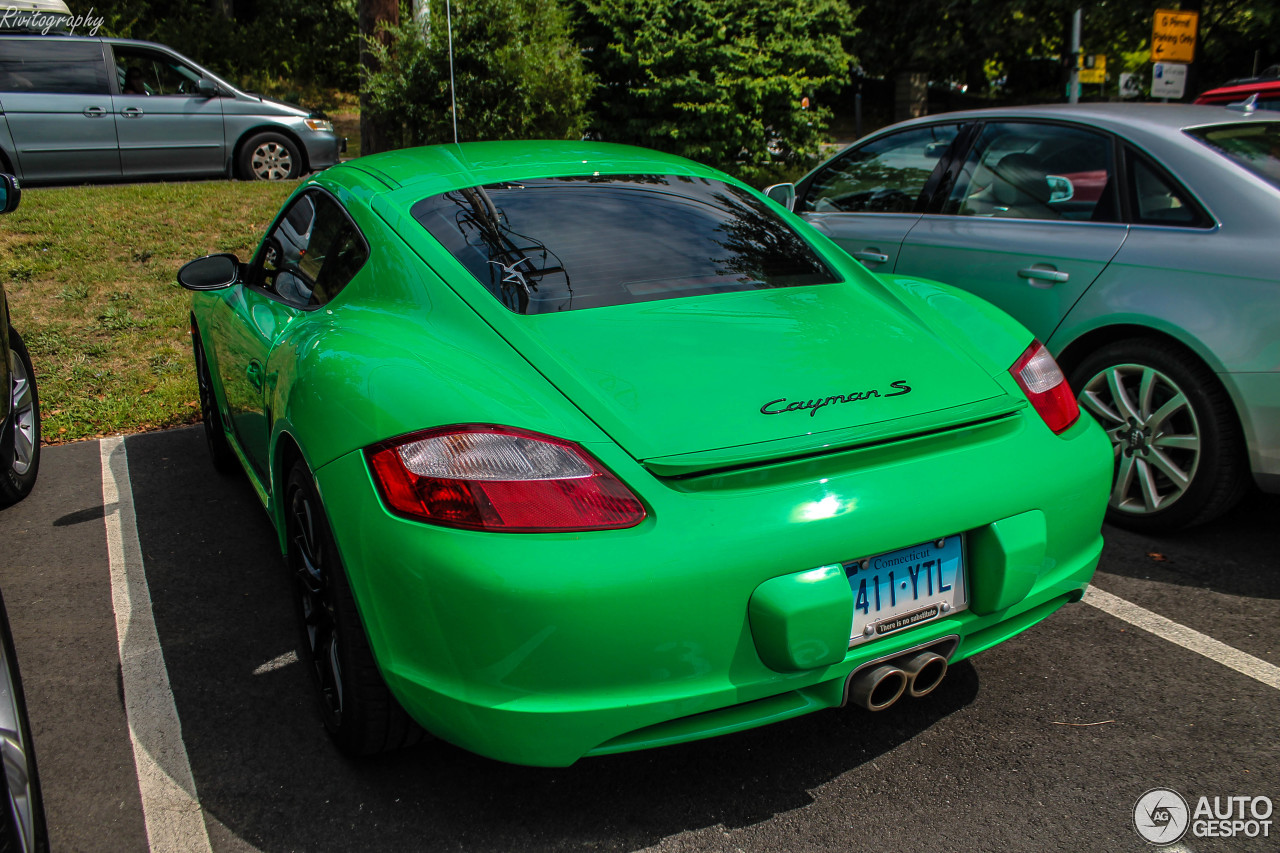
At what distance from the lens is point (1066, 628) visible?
3.09m

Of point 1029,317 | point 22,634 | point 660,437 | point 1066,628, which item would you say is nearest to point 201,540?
point 22,634

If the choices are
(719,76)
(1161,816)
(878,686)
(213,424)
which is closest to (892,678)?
(878,686)

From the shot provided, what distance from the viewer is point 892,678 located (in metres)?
2.10

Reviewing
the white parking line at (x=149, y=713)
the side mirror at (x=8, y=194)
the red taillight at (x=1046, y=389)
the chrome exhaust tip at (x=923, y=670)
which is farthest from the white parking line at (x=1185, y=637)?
the side mirror at (x=8, y=194)

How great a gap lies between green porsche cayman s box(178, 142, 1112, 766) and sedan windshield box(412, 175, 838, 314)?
1 centimetres

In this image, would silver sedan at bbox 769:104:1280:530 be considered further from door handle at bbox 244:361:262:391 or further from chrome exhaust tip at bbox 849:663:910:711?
door handle at bbox 244:361:262:391

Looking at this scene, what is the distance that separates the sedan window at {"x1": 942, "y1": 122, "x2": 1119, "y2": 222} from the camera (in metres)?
3.99

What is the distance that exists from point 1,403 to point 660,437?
296 cm

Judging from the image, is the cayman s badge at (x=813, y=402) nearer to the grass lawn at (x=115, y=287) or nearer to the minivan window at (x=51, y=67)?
the grass lawn at (x=115, y=287)

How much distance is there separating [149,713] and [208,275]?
1.62 metres

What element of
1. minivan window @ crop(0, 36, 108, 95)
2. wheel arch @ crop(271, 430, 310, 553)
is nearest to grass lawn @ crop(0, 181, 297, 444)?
minivan window @ crop(0, 36, 108, 95)

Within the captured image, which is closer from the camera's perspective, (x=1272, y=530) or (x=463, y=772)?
(x=463, y=772)

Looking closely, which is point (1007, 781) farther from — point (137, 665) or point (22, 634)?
point (22, 634)

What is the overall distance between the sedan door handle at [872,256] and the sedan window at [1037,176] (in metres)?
0.35
